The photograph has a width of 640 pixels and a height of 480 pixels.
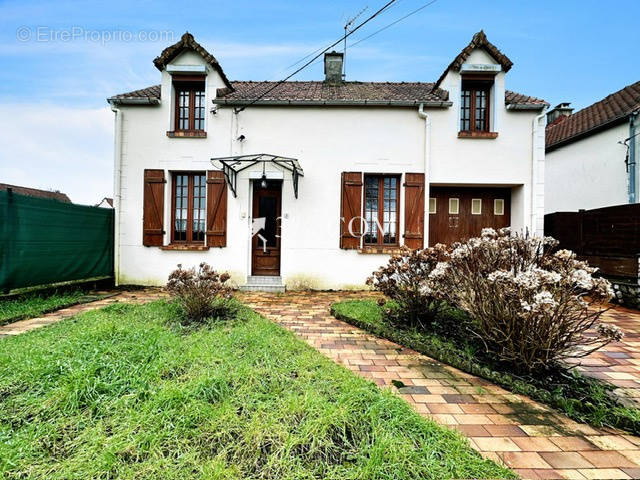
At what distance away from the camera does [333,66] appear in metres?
8.75

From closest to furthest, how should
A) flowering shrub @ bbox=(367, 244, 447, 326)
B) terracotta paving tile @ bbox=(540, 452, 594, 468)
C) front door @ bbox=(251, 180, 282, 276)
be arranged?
terracotta paving tile @ bbox=(540, 452, 594, 468)
flowering shrub @ bbox=(367, 244, 447, 326)
front door @ bbox=(251, 180, 282, 276)

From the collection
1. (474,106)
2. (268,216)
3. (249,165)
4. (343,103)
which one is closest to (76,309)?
(268,216)

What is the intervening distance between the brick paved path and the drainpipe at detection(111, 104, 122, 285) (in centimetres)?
635

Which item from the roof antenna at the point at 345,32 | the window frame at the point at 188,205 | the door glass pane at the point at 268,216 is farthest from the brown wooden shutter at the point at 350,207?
the window frame at the point at 188,205

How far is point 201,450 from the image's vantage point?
1627mm

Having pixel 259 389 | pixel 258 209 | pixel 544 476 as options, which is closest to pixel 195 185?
pixel 258 209

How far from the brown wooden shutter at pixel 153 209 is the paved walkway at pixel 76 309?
126 centimetres

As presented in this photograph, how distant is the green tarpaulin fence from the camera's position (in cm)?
535

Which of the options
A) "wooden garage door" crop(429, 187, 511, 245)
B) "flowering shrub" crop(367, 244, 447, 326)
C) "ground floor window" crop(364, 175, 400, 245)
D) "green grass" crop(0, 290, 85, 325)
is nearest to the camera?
"flowering shrub" crop(367, 244, 447, 326)

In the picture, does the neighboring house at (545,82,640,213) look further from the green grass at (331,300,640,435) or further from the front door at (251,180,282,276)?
the front door at (251,180,282,276)

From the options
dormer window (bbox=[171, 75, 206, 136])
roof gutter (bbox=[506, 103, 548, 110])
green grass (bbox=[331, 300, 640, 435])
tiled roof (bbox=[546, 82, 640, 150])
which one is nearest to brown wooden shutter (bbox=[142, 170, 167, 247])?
dormer window (bbox=[171, 75, 206, 136])

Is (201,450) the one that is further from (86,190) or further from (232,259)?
(86,190)

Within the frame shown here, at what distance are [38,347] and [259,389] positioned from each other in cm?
234

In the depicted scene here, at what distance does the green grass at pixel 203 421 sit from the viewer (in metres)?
1.51
